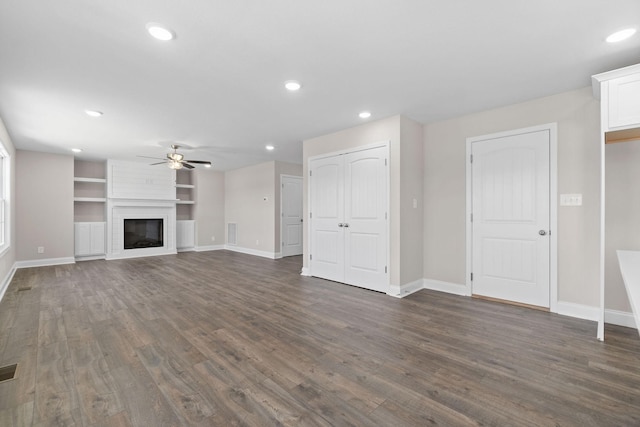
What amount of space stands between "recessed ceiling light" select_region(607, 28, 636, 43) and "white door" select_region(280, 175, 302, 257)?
6205 millimetres

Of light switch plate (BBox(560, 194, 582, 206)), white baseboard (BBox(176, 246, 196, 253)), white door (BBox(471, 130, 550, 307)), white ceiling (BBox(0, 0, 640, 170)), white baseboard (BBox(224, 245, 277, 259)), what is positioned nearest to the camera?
white ceiling (BBox(0, 0, 640, 170))

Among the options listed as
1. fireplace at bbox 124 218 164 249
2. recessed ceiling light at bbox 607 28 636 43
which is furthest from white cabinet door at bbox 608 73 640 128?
fireplace at bbox 124 218 164 249

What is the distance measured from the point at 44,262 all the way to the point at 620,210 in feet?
32.0

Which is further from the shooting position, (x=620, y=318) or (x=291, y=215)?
(x=291, y=215)

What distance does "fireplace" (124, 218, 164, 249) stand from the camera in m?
7.53

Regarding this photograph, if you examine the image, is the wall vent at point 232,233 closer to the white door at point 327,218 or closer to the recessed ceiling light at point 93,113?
the white door at point 327,218

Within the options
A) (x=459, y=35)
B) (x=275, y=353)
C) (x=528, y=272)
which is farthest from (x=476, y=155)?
(x=275, y=353)

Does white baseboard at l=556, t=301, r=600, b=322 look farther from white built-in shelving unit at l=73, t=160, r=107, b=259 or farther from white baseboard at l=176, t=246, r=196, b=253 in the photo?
white built-in shelving unit at l=73, t=160, r=107, b=259

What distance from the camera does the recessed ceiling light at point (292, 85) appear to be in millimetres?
2983

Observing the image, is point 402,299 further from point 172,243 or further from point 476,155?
point 172,243

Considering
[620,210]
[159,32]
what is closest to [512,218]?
[620,210]

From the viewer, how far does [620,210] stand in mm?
2908

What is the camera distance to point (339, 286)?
14.7 feet

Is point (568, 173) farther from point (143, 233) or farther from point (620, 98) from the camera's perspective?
point (143, 233)
